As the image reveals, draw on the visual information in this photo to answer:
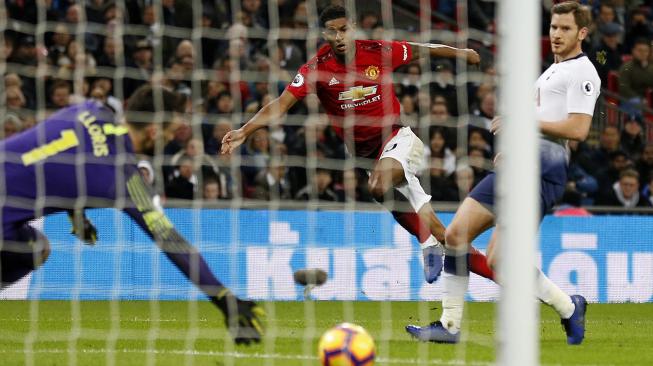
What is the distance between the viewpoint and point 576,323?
831cm

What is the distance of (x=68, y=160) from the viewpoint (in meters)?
6.59

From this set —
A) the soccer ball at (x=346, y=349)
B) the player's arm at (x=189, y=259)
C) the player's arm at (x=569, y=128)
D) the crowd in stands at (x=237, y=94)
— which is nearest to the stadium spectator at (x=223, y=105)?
the crowd in stands at (x=237, y=94)

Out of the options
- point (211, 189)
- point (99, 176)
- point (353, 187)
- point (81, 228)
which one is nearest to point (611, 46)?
point (353, 187)

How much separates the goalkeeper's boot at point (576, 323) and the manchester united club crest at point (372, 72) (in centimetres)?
239

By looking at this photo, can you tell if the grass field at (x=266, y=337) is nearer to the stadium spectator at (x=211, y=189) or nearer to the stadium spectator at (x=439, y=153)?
the stadium spectator at (x=211, y=189)

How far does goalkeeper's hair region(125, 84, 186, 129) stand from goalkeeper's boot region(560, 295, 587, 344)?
9.62 feet

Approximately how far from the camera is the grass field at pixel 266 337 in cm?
752

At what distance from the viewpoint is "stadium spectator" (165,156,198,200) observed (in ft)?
41.4

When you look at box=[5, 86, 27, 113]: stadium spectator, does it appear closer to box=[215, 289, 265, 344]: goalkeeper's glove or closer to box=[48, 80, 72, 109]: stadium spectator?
box=[48, 80, 72, 109]: stadium spectator

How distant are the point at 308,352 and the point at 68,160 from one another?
6.62 feet

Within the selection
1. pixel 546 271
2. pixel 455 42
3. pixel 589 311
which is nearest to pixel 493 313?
pixel 589 311

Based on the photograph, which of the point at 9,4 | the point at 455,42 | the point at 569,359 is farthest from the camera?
the point at 455,42

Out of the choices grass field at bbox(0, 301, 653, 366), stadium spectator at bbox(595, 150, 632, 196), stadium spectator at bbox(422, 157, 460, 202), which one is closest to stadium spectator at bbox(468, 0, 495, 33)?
stadium spectator at bbox(595, 150, 632, 196)

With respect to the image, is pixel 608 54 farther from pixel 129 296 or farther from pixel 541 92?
pixel 541 92
